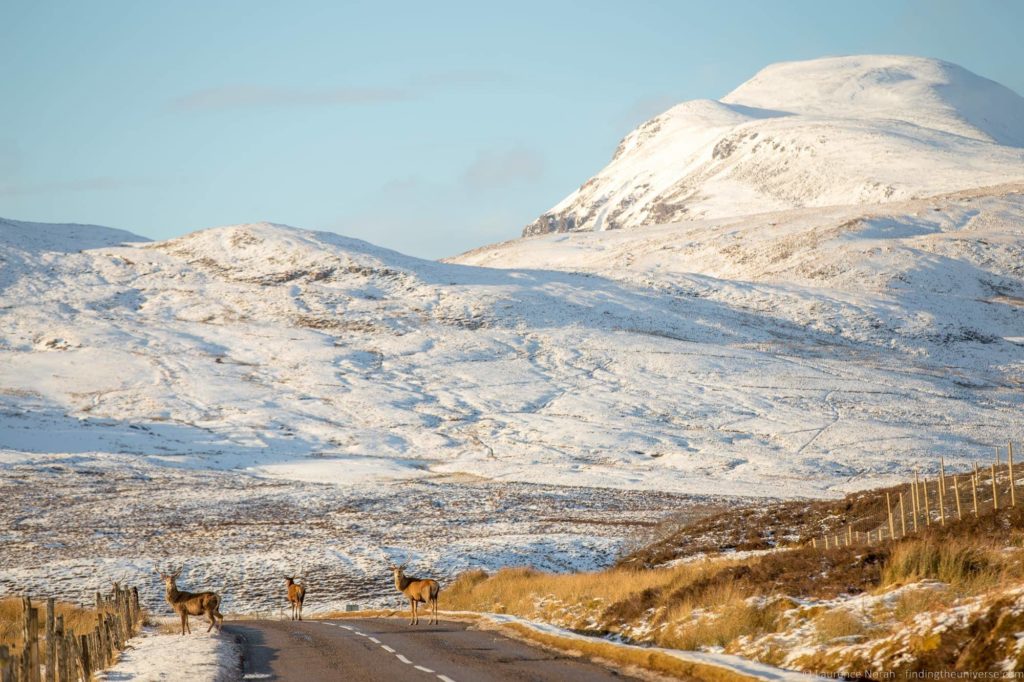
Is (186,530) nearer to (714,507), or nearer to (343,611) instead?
(343,611)

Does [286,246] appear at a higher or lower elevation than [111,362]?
higher

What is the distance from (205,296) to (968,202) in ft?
406

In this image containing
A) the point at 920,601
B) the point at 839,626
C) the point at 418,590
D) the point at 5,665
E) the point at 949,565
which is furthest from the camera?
the point at 418,590

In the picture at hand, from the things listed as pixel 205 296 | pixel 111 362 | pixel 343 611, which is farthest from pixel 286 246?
pixel 343 611

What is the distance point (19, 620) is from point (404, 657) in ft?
50.1

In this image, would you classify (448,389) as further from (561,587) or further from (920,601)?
(920,601)

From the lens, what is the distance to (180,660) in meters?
20.2

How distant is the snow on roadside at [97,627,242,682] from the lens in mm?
17969

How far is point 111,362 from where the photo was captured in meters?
113

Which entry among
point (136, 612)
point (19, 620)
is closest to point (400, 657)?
point (19, 620)

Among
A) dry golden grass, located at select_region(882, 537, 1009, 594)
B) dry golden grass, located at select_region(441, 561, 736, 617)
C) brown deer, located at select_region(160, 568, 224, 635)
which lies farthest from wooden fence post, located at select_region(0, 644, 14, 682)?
brown deer, located at select_region(160, 568, 224, 635)

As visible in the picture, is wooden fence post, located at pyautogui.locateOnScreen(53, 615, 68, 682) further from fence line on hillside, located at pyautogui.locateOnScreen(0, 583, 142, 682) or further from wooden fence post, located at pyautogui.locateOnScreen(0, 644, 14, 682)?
wooden fence post, located at pyautogui.locateOnScreen(0, 644, 14, 682)

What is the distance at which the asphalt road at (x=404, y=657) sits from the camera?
16922 millimetres

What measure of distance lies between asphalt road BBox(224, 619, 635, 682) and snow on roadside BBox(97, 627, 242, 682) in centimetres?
41
